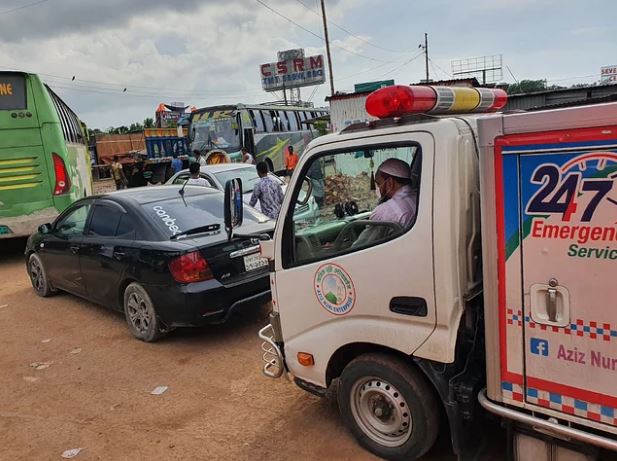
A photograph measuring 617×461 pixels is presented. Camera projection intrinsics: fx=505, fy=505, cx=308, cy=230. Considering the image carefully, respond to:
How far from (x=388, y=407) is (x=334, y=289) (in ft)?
2.52

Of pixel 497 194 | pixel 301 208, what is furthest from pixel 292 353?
pixel 497 194

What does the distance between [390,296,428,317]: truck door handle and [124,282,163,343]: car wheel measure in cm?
309

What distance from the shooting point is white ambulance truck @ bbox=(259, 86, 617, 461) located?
→ 2.13 meters

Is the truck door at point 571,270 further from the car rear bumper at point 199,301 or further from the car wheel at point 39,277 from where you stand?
the car wheel at point 39,277

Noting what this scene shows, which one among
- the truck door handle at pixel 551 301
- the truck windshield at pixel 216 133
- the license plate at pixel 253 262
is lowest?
the license plate at pixel 253 262

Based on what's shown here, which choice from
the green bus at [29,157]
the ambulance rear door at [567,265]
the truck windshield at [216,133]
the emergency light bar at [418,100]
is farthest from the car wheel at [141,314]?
the truck windshield at [216,133]

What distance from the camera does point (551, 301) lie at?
223 cm

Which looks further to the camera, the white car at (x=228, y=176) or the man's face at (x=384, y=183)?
the white car at (x=228, y=176)

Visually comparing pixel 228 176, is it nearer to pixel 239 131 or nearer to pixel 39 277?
pixel 39 277

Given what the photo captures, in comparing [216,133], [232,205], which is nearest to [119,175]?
[216,133]

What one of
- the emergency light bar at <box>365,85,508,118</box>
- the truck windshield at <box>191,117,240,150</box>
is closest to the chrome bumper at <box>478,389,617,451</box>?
the emergency light bar at <box>365,85,508,118</box>

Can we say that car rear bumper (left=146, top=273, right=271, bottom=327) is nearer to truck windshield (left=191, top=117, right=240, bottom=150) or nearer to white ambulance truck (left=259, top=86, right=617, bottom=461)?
white ambulance truck (left=259, top=86, right=617, bottom=461)

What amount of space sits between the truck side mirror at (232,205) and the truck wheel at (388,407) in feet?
4.18

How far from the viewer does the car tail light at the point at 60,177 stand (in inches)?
362
